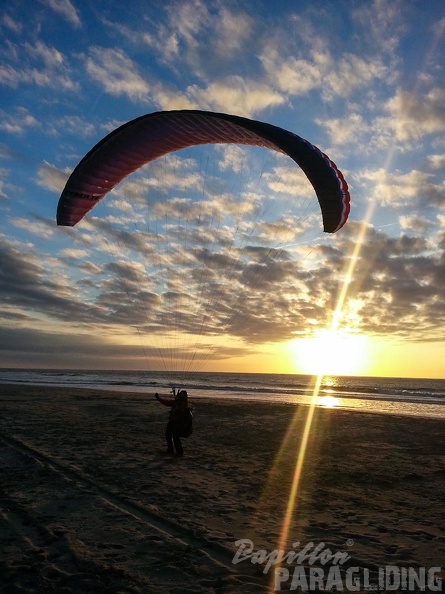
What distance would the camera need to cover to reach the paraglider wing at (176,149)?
957 centimetres

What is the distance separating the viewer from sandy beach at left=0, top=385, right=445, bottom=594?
444cm

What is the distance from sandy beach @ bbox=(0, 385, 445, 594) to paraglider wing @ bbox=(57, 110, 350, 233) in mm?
5743

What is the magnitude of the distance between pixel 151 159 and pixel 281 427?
401 inches

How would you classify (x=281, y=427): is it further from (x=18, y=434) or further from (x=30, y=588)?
(x=30, y=588)

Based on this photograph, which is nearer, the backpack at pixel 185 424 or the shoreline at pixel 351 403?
the backpack at pixel 185 424

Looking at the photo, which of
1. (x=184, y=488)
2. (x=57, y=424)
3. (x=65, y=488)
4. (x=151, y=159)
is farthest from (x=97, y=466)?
(x=151, y=159)

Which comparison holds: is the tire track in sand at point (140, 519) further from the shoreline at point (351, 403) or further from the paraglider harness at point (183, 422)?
the shoreline at point (351, 403)

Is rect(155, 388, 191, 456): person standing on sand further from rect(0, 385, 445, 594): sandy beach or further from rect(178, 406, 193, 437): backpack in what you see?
rect(0, 385, 445, 594): sandy beach

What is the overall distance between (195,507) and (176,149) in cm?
937

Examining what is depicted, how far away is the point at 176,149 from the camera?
1216 cm

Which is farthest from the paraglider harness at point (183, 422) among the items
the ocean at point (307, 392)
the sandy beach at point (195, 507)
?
the ocean at point (307, 392)

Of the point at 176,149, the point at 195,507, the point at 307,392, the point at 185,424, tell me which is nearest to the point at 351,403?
the point at 307,392

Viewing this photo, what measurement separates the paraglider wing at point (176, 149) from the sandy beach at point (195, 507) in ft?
18.8

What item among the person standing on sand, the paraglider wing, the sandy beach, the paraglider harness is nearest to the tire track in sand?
the sandy beach
